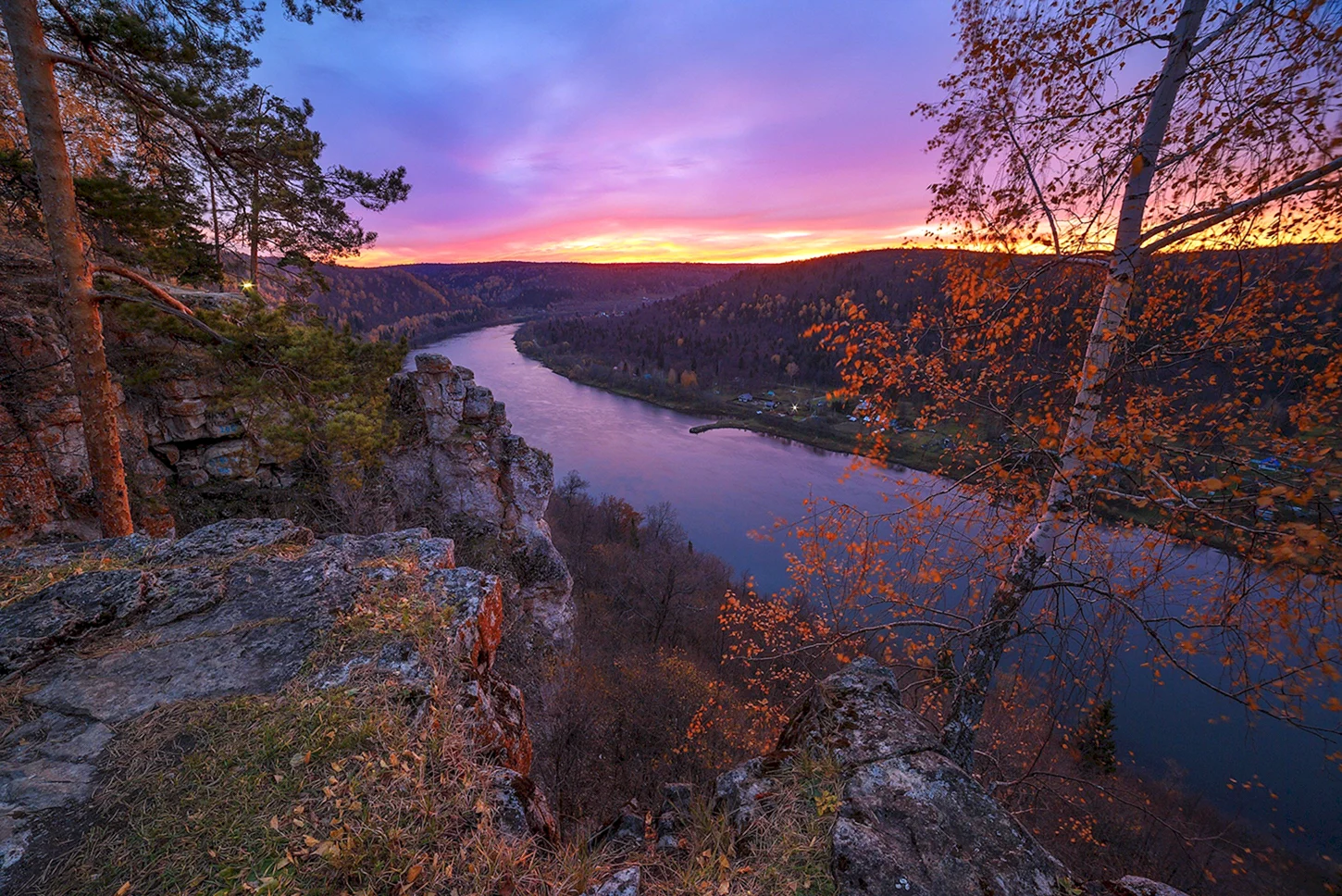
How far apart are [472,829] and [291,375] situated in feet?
19.5

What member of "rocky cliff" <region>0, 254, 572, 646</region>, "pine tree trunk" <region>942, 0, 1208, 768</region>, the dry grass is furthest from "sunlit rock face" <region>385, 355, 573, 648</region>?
"pine tree trunk" <region>942, 0, 1208, 768</region>

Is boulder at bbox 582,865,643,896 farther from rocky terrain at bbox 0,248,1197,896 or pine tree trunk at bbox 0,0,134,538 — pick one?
pine tree trunk at bbox 0,0,134,538

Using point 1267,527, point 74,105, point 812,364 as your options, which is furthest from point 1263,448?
point 812,364

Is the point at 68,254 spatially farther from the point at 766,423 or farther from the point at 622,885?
the point at 766,423

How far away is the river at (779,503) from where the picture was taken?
65.8 feet

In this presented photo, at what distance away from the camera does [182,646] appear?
3.22m

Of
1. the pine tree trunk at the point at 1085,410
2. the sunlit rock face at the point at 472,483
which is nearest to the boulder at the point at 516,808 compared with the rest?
the pine tree trunk at the point at 1085,410

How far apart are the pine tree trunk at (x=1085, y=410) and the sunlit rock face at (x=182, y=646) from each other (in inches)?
139

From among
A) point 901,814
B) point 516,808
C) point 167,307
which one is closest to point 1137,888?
point 901,814

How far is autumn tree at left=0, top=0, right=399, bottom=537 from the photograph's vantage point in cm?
437

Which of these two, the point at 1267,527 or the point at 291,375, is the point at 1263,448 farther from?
the point at 291,375

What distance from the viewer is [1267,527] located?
8.05ft

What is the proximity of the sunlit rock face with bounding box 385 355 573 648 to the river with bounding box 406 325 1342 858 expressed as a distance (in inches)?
287

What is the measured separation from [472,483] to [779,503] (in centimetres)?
2941
